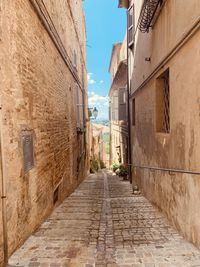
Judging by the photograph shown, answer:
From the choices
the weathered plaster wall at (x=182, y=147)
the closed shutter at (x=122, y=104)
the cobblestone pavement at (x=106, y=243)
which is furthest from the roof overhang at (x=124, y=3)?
the cobblestone pavement at (x=106, y=243)

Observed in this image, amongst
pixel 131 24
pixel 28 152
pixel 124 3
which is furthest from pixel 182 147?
pixel 124 3

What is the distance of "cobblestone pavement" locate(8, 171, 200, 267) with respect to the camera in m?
3.02

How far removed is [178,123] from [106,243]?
256 centimetres

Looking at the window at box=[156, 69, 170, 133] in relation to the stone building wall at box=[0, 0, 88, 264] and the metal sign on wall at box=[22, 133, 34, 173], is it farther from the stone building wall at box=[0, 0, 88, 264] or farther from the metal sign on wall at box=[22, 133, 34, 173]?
the metal sign on wall at box=[22, 133, 34, 173]

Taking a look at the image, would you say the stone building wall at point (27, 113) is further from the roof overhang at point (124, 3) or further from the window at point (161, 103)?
the roof overhang at point (124, 3)

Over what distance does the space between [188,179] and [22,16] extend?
406cm

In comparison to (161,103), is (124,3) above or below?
above

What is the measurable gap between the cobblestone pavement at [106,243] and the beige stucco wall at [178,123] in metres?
0.39

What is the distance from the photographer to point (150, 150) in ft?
22.2

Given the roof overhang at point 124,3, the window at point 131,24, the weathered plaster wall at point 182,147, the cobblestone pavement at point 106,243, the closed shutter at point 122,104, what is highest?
the roof overhang at point 124,3

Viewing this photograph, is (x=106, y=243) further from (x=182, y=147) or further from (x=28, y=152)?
(x=182, y=147)

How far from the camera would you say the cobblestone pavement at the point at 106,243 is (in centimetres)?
302

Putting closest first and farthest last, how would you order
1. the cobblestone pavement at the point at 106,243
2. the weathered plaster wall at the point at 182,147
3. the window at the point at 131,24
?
the cobblestone pavement at the point at 106,243 < the weathered plaster wall at the point at 182,147 < the window at the point at 131,24

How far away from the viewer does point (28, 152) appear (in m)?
3.95
